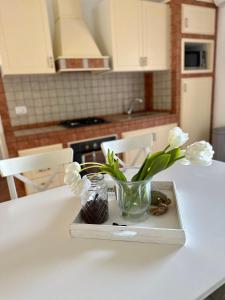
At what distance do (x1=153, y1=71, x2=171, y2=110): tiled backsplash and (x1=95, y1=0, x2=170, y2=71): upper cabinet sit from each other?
0.20m

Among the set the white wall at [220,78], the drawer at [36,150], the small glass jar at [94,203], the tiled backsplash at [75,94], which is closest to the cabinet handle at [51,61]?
the tiled backsplash at [75,94]

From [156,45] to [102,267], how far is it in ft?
8.44

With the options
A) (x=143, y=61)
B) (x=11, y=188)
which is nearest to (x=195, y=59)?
(x=143, y=61)

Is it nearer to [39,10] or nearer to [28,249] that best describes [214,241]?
[28,249]

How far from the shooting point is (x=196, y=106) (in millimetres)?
2861

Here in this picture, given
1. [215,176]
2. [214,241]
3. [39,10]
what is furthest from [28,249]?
[39,10]

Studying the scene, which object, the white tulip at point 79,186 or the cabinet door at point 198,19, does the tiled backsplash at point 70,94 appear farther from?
the white tulip at point 79,186

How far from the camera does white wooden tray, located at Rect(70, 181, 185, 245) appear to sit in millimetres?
675

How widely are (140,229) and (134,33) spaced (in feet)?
7.68

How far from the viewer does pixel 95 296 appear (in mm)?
521

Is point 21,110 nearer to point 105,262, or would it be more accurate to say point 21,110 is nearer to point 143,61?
point 143,61

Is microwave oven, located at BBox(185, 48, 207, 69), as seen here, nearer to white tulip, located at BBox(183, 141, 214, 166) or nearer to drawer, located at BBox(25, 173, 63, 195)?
drawer, located at BBox(25, 173, 63, 195)

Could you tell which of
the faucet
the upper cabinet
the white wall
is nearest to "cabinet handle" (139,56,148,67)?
the upper cabinet

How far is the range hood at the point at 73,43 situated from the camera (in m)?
2.12
